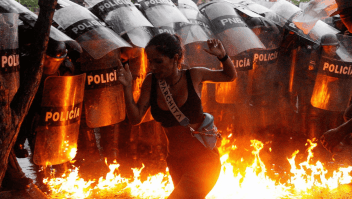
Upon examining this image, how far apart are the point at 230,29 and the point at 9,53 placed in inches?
134

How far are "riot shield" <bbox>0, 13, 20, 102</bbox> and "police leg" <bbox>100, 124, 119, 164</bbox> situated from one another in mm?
2466

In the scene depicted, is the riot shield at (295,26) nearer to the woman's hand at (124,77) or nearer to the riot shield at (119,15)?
the riot shield at (119,15)

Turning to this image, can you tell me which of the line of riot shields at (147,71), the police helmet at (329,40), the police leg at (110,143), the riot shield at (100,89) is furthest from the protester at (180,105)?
the police helmet at (329,40)

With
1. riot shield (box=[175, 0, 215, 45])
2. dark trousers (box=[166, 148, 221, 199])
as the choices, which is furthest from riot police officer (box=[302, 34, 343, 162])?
dark trousers (box=[166, 148, 221, 199])

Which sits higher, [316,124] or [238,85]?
[238,85]

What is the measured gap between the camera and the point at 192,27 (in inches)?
209

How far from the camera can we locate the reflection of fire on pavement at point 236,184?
4.36 meters

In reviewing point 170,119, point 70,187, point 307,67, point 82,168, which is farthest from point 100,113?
point 307,67

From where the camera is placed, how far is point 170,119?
262 centimetres

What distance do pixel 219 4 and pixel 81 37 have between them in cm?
268

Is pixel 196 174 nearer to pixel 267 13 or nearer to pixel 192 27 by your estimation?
pixel 192 27

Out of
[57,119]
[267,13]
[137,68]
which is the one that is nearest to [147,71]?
[137,68]

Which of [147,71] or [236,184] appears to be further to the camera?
[147,71]

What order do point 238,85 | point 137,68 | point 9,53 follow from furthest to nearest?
1. point 238,85
2. point 137,68
3. point 9,53
